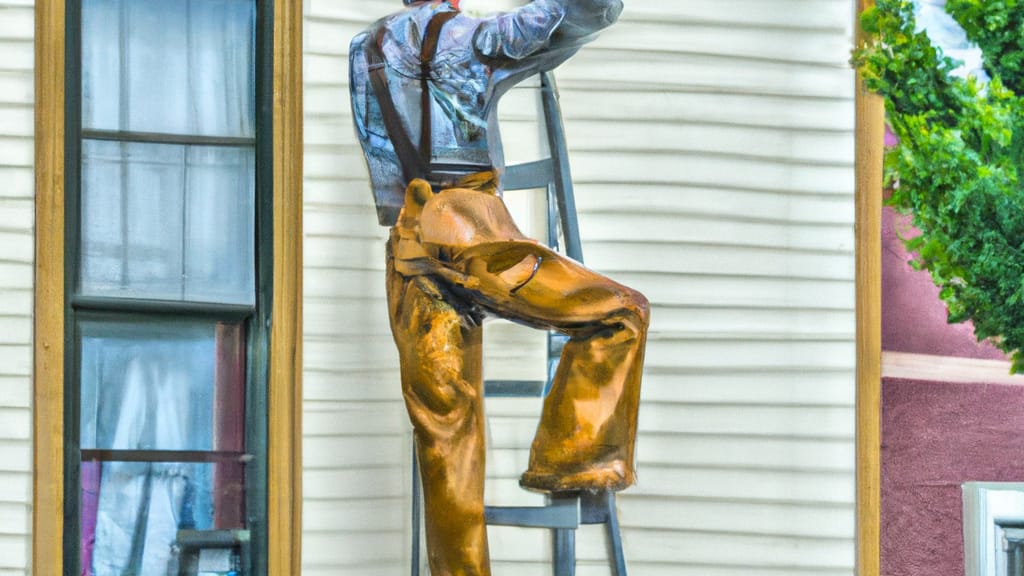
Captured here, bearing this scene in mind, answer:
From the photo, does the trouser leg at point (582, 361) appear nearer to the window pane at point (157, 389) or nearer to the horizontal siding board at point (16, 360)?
the window pane at point (157, 389)

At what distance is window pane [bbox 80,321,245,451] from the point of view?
183 inches

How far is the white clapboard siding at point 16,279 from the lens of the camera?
4566mm

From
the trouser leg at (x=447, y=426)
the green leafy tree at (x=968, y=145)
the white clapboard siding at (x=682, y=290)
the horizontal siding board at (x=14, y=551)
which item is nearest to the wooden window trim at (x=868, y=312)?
the white clapboard siding at (x=682, y=290)

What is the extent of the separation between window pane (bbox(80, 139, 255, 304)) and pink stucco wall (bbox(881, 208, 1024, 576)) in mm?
1646

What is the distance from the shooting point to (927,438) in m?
4.94

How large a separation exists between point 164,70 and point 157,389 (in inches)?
30.7

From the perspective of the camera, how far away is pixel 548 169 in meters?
4.51

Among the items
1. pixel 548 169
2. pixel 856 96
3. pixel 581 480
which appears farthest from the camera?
pixel 856 96

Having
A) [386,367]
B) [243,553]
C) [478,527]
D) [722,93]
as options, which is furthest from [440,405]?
[722,93]

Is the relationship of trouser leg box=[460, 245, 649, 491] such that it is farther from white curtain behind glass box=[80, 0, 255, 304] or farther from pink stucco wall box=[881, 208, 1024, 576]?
pink stucco wall box=[881, 208, 1024, 576]

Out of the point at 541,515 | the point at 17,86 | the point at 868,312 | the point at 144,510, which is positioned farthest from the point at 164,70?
the point at 868,312

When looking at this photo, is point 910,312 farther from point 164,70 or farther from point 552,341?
point 164,70

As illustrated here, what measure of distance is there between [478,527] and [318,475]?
66 centimetres

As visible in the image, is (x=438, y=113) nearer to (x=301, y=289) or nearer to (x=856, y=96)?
(x=301, y=289)
